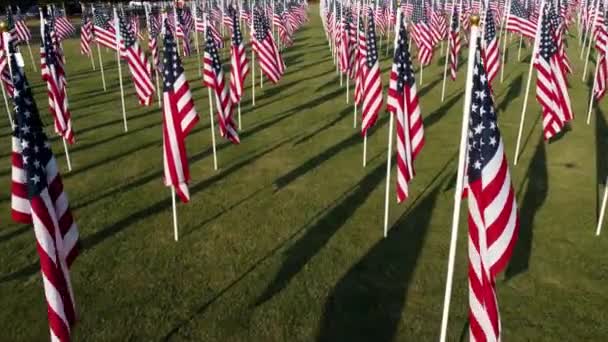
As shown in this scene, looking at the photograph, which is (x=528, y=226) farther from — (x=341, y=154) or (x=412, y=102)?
(x=341, y=154)

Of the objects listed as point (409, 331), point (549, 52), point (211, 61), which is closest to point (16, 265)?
point (211, 61)

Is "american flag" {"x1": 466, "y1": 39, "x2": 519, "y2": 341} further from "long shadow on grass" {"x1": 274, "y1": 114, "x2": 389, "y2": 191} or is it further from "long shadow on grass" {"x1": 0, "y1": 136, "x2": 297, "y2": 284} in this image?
"long shadow on grass" {"x1": 274, "y1": 114, "x2": 389, "y2": 191}

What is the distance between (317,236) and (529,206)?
6.21m

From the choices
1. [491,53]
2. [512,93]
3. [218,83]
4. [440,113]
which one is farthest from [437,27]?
[218,83]

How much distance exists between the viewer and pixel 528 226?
1292 centimetres

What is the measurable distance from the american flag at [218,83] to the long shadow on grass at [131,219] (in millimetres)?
1411

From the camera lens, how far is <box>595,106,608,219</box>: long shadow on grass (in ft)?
52.9

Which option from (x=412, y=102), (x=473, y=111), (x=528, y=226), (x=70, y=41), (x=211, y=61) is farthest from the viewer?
(x=70, y=41)

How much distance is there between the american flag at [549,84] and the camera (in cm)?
1458

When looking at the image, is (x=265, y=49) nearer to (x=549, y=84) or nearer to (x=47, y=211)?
(x=549, y=84)

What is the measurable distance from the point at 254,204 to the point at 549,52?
9.71 metres

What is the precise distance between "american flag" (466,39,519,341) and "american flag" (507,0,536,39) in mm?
19543

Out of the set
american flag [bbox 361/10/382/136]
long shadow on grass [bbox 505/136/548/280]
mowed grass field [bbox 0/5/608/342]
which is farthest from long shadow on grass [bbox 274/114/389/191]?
long shadow on grass [bbox 505/136/548/280]

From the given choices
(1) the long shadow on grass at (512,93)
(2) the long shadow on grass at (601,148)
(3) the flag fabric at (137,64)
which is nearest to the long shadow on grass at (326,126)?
(3) the flag fabric at (137,64)
